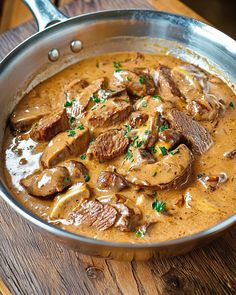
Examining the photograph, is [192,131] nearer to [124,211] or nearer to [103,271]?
[124,211]

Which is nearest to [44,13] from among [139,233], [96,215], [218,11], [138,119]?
[138,119]

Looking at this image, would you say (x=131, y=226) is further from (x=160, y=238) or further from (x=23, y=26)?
(x=23, y=26)

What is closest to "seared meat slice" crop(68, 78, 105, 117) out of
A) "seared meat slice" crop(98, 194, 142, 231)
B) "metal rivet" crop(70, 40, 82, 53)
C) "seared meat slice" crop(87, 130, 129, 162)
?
"seared meat slice" crop(87, 130, 129, 162)

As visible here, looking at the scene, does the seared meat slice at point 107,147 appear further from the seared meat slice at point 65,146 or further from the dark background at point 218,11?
the dark background at point 218,11

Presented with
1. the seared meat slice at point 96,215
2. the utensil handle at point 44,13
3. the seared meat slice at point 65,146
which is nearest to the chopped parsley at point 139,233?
the seared meat slice at point 96,215

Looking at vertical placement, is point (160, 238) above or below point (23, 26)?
below

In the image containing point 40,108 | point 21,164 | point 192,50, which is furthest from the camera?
point 192,50

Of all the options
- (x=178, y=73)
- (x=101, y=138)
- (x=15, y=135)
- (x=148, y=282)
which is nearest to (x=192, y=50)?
(x=178, y=73)
